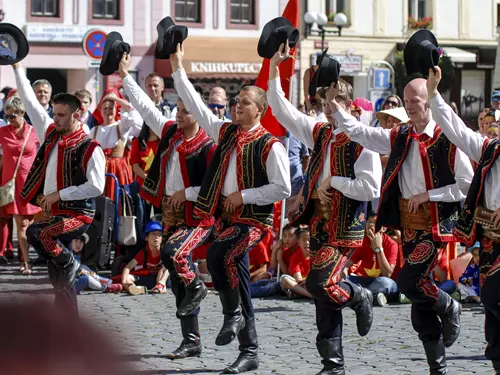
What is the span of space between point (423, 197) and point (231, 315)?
55.7 inches

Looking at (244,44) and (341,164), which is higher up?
(244,44)

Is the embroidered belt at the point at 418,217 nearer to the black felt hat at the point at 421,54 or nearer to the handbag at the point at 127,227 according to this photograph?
the black felt hat at the point at 421,54

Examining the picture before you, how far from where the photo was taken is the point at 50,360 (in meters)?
0.90

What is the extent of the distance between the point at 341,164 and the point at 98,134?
5.88m

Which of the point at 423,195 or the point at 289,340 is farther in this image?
the point at 289,340

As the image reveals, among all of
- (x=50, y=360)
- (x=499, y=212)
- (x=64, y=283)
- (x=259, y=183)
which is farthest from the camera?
(x=64, y=283)

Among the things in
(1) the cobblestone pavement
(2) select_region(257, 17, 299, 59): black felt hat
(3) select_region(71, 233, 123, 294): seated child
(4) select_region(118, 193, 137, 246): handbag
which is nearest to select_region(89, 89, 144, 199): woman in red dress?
(4) select_region(118, 193, 137, 246): handbag

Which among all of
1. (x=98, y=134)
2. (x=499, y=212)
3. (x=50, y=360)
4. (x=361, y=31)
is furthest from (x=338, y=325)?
(x=361, y=31)

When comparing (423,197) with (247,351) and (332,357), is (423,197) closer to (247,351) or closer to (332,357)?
(332,357)

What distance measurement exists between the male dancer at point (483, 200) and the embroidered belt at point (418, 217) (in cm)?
37

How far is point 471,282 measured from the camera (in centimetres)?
959

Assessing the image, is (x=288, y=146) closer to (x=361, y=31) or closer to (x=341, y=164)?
(x=341, y=164)

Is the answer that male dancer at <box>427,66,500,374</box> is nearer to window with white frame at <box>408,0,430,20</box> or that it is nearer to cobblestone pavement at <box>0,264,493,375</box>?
cobblestone pavement at <box>0,264,493,375</box>

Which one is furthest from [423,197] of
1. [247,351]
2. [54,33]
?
[54,33]
